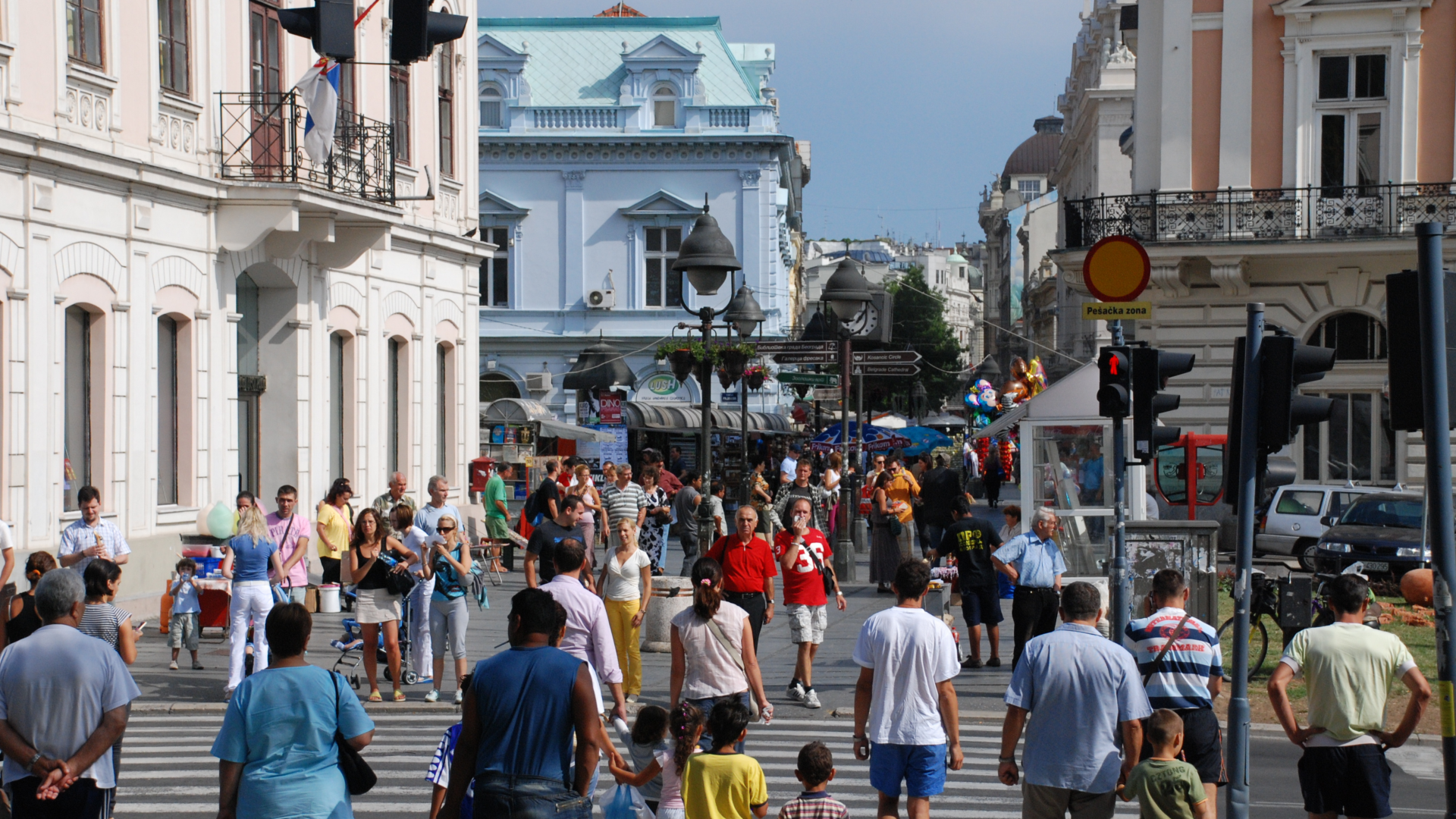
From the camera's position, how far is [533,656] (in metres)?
6.34

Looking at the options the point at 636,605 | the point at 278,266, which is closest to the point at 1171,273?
the point at 278,266

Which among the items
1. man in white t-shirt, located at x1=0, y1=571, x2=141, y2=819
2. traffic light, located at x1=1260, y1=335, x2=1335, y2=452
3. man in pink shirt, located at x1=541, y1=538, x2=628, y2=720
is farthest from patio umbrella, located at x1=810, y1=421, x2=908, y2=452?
man in white t-shirt, located at x1=0, y1=571, x2=141, y2=819

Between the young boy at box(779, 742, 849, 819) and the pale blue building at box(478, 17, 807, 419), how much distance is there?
138ft

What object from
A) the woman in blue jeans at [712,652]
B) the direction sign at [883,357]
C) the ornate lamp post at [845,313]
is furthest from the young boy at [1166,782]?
the direction sign at [883,357]

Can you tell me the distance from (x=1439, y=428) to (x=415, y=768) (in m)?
7.03

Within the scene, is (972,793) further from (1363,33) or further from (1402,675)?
(1363,33)

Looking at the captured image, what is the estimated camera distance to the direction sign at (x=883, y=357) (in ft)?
84.9

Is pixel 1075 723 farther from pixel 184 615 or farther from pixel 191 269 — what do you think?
pixel 191 269

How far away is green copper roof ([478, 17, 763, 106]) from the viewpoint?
1993 inches

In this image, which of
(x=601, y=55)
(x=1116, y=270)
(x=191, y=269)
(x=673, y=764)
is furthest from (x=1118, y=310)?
(x=601, y=55)

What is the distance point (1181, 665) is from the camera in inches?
323

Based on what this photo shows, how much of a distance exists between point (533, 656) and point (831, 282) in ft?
65.3

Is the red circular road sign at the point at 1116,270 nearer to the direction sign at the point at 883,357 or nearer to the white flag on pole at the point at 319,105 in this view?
the white flag on pole at the point at 319,105

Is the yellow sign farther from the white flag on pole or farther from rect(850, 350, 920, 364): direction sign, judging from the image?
rect(850, 350, 920, 364): direction sign
